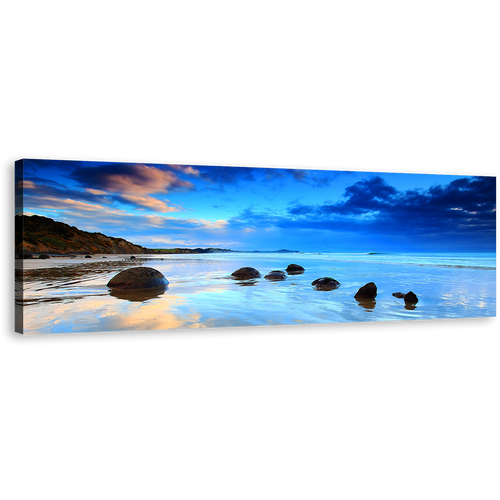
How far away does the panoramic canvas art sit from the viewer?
8.67 feet

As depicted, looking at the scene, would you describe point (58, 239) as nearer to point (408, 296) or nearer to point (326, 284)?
point (326, 284)

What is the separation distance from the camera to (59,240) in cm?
273

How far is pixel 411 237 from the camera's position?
374cm

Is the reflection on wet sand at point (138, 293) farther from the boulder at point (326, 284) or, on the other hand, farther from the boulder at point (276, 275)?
the boulder at point (326, 284)

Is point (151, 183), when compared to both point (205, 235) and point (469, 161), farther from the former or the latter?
point (469, 161)

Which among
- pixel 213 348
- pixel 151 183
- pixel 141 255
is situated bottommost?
pixel 213 348

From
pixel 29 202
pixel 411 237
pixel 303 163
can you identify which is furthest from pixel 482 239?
pixel 29 202

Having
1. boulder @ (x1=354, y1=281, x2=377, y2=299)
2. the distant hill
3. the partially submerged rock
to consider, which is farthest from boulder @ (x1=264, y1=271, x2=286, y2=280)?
the distant hill

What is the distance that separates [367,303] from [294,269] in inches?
40.9

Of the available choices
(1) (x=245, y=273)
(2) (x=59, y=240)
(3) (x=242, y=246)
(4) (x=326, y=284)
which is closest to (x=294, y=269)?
(4) (x=326, y=284)

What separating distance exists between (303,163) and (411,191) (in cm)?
154

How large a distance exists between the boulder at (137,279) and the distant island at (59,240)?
1.01 feet

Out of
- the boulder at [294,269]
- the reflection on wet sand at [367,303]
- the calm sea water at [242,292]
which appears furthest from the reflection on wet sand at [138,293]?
the reflection on wet sand at [367,303]

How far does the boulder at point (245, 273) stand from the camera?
141 inches
